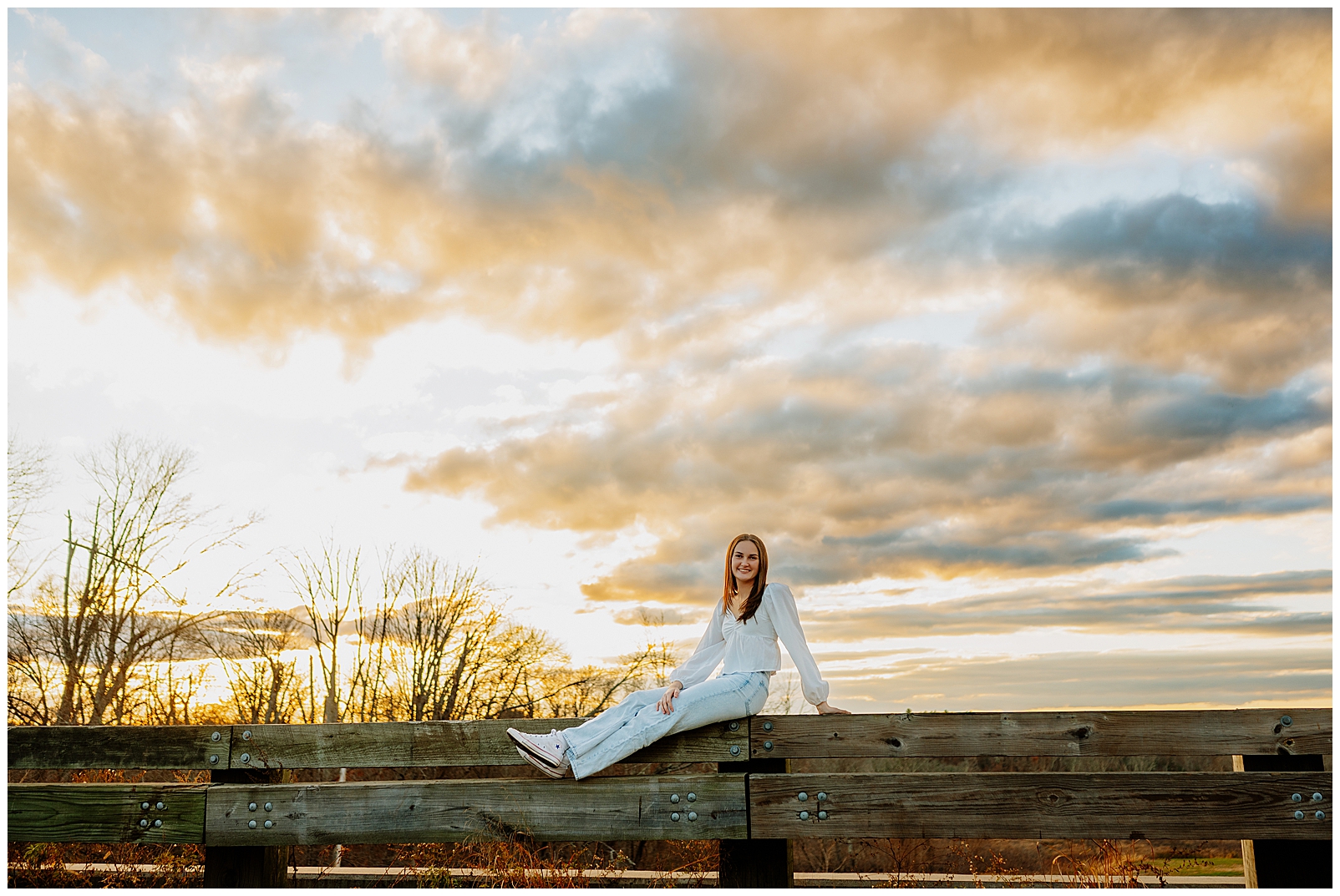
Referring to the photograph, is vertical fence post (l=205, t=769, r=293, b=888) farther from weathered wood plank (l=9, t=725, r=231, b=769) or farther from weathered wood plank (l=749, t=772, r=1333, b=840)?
weathered wood plank (l=749, t=772, r=1333, b=840)

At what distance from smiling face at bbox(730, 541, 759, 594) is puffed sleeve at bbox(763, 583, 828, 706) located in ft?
0.68

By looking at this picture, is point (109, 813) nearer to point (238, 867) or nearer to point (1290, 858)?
point (238, 867)

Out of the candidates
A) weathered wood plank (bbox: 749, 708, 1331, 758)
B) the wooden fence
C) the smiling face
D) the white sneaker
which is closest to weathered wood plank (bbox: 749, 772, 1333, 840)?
the wooden fence

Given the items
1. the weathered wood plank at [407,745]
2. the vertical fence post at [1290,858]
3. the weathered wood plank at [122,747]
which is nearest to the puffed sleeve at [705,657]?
the weathered wood plank at [407,745]

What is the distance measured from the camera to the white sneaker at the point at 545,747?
15.2 feet

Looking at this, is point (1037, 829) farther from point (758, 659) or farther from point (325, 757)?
point (325, 757)

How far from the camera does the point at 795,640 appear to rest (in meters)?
5.18

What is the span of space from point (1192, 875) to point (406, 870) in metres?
5.21

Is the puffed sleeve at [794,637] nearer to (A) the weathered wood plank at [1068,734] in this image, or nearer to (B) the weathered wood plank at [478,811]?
(A) the weathered wood plank at [1068,734]

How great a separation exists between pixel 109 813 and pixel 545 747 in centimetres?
243

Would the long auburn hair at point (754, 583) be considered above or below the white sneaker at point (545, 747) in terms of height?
above

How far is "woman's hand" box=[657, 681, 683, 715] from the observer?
4.73 metres

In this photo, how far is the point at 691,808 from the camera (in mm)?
4484

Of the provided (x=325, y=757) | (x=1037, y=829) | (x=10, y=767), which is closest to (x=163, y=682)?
(x=10, y=767)
